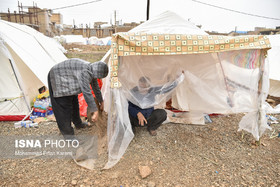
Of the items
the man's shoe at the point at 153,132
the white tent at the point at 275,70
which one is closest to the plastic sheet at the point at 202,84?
the man's shoe at the point at 153,132

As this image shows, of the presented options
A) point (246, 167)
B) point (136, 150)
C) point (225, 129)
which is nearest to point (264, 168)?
point (246, 167)

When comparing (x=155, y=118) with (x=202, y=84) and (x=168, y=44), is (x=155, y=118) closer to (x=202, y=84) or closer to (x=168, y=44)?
(x=202, y=84)

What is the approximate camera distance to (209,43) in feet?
6.28

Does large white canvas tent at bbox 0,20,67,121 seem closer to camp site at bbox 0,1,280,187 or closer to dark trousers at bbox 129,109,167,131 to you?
camp site at bbox 0,1,280,187

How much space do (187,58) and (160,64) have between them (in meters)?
0.44

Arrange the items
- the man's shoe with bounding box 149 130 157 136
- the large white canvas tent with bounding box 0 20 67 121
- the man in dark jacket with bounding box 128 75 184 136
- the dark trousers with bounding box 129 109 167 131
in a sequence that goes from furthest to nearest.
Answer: the large white canvas tent with bounding box 0 20 67 121 → the man's shoe with bounding box 149 130 157 136 → the dark trousers with bounding box 129 109 167 131 → the man in dark jacket with bounding box 128 75 184 136

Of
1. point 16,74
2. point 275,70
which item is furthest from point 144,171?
point 275,70

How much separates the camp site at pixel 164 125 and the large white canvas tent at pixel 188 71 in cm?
1

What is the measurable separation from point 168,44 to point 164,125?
4.98ft

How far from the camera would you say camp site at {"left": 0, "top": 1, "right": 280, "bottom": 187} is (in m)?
1.81

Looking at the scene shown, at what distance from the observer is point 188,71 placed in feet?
8.39

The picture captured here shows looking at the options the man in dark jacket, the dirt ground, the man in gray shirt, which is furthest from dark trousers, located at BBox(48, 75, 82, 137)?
the man in dark jacket

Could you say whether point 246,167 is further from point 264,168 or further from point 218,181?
point 218,181

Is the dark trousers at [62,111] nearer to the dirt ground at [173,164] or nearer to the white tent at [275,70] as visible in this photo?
the dirt ground at [173,164]
